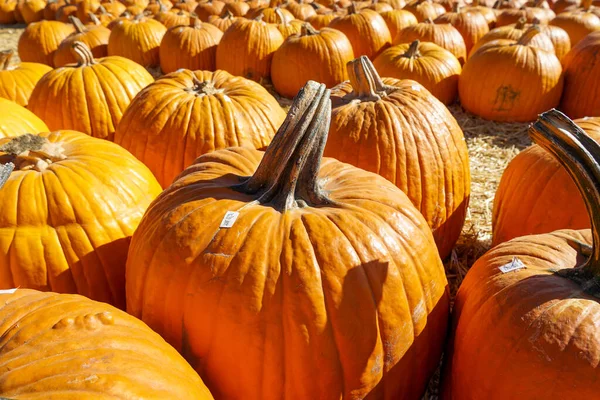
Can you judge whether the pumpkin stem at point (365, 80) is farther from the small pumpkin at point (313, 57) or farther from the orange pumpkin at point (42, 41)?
the orange pumpkin at point (42, 41)

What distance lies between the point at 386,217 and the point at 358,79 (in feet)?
4.88

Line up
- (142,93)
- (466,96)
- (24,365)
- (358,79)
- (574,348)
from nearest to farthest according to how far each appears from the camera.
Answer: (24,365)
(574,348)
(358,79)
(142,93)
(466,96)

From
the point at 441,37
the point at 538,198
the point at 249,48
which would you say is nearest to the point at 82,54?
the point at 249,48

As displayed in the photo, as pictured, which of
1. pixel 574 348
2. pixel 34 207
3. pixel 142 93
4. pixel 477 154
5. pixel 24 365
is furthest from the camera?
pixel 477 154

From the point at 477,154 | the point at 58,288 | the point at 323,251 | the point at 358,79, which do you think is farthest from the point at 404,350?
the point at 477,154

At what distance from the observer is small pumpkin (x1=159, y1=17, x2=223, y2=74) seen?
24.2 feet

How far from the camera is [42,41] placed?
27.2 feet

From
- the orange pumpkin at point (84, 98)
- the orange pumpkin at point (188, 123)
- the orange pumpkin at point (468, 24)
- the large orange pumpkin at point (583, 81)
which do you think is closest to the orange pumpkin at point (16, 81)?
the orange pumpkin at point (84, 98)

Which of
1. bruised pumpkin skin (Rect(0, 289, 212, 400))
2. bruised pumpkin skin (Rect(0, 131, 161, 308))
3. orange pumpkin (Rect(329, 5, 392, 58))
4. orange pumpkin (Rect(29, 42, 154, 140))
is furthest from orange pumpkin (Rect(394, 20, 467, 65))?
bruised pumpkin skin (Rect(0, 289, 212, 400))

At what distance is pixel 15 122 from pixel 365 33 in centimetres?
572

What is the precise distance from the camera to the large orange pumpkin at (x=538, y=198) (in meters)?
2.73

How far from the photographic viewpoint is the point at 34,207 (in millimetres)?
2203

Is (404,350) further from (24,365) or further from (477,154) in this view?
(477,154)

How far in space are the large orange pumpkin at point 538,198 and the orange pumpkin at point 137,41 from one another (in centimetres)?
637
